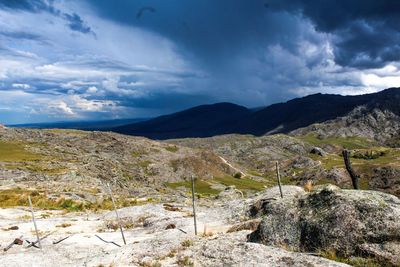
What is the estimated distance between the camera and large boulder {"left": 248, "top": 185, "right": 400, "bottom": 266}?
27.1 metres

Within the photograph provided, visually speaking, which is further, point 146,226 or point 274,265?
point 146,226

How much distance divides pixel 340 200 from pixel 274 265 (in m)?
7.73

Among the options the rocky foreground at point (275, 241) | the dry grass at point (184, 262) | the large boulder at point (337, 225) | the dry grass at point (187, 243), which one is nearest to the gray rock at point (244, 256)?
→ the rocky foreground at point (275, 241)

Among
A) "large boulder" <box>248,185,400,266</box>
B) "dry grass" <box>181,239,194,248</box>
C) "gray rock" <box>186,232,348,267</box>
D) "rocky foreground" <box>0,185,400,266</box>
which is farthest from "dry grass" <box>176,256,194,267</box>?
"large boulder" <box>248,185,400,266</box>

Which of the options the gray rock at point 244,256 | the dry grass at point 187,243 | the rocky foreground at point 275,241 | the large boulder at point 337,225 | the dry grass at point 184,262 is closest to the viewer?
the gray rock at point 244,256

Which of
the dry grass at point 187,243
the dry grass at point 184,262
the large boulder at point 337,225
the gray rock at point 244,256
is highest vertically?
the large boulder at point 337,225

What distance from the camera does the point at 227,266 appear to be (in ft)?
92.7

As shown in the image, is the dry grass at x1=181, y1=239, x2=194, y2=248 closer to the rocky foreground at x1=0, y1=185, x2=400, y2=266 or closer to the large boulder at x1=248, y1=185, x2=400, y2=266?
the rocky foreground at x1=0, y1=185, x2=400, y2=266

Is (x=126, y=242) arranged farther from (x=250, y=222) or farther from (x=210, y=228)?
(x=250, y=222)

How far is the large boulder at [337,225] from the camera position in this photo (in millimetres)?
27109

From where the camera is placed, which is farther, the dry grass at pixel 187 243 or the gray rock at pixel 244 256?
the dry grass at pixel 187 243

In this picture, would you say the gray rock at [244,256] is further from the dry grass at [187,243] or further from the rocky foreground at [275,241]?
the dry grass at [187,243]

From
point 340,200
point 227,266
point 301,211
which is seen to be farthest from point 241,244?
point 340,200

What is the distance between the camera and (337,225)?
2894 centimetres
